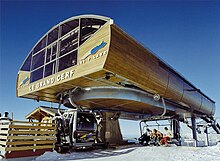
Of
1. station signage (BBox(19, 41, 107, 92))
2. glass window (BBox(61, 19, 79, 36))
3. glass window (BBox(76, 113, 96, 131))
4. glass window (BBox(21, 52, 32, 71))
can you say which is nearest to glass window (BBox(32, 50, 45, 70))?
glass window (BBox(21, 52, 32, 71))

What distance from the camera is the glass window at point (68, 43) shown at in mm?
10824

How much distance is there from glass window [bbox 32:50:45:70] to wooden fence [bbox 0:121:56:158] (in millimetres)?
5206

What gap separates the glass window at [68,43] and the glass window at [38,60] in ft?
6.57

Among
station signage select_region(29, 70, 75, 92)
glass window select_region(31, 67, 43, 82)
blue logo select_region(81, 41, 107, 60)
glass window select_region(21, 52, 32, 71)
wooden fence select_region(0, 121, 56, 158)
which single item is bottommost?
wooden fence select_region(0, 121, 56, 158)

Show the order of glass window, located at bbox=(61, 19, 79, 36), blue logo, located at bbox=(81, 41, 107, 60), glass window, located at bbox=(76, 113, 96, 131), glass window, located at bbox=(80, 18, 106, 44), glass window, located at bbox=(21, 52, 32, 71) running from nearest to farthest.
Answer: blue logo, located at bbox=(81, 41, 107, 60), glass window, located at bbox=(80, 18, 106, 44), glass window, located at bbox=(76, 113, 96, 131), glass window, located at bbox=(61, 19, 79, 36), glass window, located at bbox=(21, 52, 32, 71)

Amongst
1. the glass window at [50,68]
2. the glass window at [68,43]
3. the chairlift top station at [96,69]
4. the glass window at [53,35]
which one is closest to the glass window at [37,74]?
the chairlift top station at [96,69]

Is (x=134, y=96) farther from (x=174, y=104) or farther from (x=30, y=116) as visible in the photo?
(x=30, y=116)

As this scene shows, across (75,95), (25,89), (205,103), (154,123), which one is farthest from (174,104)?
(25,89)

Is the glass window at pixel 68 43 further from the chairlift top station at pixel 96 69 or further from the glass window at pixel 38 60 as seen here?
the glass window at pixel 38 60

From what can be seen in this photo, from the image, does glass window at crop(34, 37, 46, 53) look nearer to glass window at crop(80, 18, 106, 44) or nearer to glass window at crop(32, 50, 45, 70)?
glass window at crop(32, 50, 45, 70)

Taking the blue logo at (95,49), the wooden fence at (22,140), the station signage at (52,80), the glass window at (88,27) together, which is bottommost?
the wooden fence at (22,140)

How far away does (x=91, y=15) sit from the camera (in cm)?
983

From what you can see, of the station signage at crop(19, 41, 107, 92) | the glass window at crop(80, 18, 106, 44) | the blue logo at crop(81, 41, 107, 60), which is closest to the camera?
the blue logo at crop(81, 41, 107, 60)

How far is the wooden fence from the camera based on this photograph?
23.6ft
